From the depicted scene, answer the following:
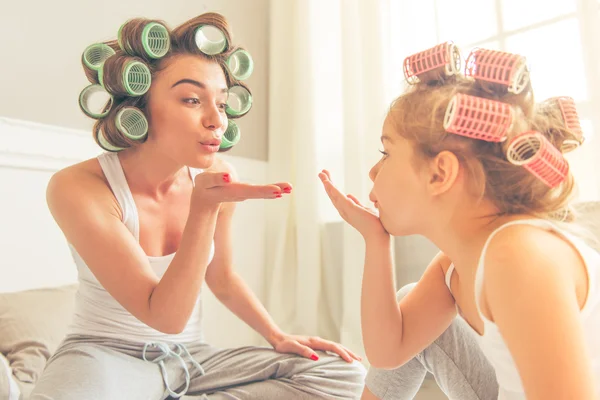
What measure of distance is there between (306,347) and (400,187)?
49 centimetres

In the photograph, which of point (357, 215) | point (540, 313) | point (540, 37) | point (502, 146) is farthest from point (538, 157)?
point (540, 37)

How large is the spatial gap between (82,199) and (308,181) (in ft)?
3.91

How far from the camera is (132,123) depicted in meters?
1.05

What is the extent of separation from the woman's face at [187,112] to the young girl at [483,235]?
278 mm

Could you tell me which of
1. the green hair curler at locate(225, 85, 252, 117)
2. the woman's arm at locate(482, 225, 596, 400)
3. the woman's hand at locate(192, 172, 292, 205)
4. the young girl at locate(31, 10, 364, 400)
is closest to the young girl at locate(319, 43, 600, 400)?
the woman's arm at locate(482, 225, 596, 400)

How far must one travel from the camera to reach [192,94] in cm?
106

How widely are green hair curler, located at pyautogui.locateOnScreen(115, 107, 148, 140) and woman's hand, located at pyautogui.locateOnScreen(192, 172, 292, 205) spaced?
239mm

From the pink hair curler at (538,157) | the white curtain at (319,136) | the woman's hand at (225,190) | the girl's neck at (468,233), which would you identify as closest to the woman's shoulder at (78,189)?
the woman's hand at (225,190)

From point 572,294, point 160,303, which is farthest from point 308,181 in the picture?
point 572,294

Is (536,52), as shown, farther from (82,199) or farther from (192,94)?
(82,199)

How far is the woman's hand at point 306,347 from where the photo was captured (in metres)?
1.11

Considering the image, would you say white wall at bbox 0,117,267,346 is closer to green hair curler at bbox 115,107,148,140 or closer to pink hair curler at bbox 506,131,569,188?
green hair curler at bbox 115,107,148,140

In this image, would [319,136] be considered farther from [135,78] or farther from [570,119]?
[570,119]

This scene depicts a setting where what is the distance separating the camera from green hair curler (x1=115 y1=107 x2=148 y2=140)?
3.42ft
